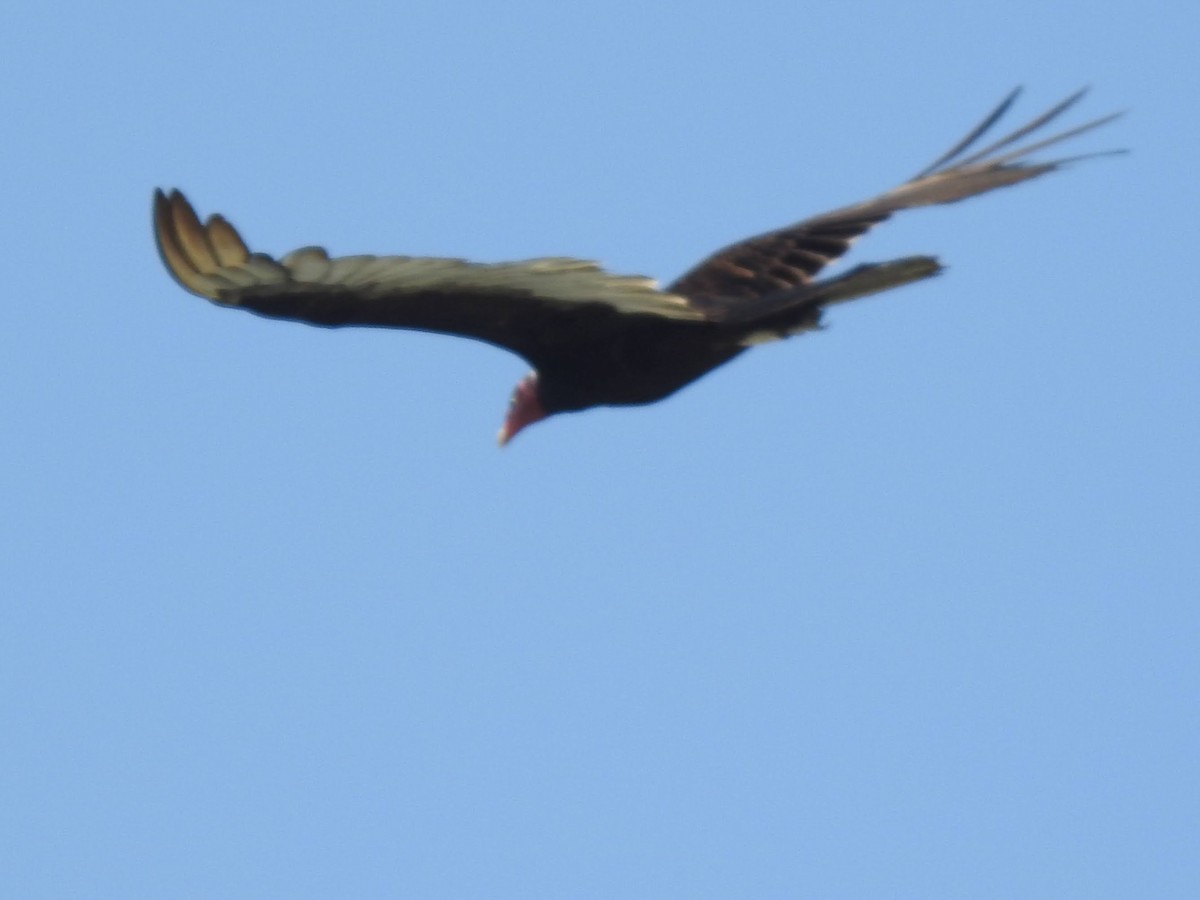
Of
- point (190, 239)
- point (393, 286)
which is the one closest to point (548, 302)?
point (393, 286)

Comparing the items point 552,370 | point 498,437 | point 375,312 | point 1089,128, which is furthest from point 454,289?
point 1089,128

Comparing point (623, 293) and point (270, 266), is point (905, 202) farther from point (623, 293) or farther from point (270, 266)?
point (270, 266)

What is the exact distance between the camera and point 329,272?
298 inches

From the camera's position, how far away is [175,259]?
7.66 metres

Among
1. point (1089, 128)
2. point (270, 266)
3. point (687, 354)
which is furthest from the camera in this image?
point (1089, 128)

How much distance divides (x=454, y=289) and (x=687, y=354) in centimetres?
96

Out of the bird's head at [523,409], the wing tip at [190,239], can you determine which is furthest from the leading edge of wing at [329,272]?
the bird's head at [523,409]

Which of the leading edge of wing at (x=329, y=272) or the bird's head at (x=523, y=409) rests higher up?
the leading edge of wing at (x=329, y=272)

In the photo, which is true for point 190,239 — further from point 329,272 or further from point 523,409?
point 523,409

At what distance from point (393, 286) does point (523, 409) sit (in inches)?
59.6

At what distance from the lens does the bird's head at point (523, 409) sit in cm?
892

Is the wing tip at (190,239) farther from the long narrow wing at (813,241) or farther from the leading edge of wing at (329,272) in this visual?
the long narrow wing at (813,241)

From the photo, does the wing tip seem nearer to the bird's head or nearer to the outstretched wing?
the outstretched wing

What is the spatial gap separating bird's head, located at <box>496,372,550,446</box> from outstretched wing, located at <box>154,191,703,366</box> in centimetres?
85
